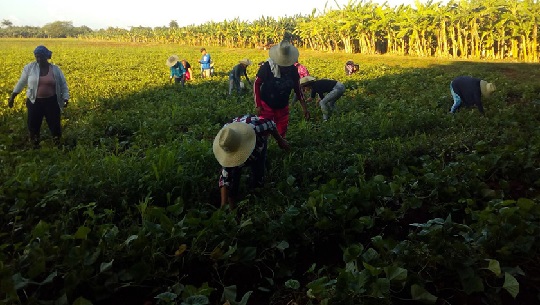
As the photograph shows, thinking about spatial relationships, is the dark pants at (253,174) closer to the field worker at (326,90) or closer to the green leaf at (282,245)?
the green leaf at (282,245)

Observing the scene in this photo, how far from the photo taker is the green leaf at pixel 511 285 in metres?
2.24

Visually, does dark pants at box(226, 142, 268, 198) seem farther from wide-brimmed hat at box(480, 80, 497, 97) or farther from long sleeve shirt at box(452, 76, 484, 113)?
wide-brimmed hat at box(480, 80, 497, 97)

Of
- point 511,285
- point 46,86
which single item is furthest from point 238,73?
point 511,285

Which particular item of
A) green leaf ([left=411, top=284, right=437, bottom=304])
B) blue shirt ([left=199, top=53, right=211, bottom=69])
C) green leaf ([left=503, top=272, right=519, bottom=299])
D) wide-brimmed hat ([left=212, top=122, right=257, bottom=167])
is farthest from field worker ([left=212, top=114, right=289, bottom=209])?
blue shirt ([left=199, top=53, right=211, bottom=69])

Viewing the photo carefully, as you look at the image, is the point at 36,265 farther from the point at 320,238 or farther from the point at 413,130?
the point at 413,130

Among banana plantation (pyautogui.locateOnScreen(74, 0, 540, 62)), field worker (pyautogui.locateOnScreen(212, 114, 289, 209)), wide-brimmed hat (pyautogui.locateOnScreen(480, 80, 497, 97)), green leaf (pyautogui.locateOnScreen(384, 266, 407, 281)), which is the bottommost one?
green leaf (pyautogui.locateOnScreen(384, 266, 407, 281))

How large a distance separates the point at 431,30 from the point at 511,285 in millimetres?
27178

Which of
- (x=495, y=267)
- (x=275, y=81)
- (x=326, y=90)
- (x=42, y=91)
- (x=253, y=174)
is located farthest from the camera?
(x=326, y=90)

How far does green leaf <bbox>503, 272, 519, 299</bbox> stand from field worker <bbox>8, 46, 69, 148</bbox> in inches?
259

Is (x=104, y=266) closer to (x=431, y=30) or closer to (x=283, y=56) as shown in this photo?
(x=283, y=56)

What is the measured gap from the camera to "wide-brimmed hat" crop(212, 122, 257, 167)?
3830 mm

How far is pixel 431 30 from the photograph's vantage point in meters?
26.4

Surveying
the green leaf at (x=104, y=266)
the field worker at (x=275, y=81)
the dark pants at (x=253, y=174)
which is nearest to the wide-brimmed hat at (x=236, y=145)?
the dark pants at (x=253, y=174)

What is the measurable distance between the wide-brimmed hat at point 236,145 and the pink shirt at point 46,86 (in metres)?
3.91
